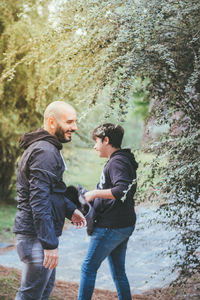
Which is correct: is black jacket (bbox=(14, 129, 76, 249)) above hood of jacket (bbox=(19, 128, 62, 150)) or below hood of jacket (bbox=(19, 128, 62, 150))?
below

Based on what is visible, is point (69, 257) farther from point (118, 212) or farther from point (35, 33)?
point (35, 33)

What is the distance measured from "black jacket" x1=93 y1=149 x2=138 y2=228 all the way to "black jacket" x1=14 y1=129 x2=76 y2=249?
66 centimetres

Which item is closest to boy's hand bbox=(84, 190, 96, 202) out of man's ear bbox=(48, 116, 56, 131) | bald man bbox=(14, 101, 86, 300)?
bald man bbox=(14, 101, 86, 300)

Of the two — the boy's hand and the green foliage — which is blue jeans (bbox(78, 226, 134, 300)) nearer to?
the boy's hand

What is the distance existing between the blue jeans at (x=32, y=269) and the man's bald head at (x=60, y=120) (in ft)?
2.72

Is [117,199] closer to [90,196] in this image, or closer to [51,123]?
[90,196]

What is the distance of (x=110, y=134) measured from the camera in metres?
3.67

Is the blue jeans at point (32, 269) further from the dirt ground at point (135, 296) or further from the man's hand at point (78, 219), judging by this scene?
the dirt ground at point (135, 296)

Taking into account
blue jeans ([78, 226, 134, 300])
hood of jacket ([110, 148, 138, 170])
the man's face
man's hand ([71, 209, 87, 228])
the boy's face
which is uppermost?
the man's face

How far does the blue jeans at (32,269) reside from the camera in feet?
8.99

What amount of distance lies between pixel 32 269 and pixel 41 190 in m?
0.60

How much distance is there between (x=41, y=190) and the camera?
104 inches

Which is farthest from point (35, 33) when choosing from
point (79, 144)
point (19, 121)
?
point (79, 144)

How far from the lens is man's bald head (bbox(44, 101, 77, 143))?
9.65 ft
